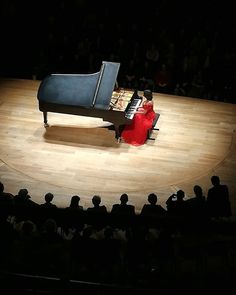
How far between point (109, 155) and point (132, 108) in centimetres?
94

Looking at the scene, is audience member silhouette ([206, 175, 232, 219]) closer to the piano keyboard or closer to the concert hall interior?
the concert hall interior

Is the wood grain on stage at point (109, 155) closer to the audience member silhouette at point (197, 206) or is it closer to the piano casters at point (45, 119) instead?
the piano casters at point (45, 119)

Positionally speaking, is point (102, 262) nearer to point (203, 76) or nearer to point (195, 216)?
point (195, 216)

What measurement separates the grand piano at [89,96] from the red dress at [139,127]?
0.52 ft

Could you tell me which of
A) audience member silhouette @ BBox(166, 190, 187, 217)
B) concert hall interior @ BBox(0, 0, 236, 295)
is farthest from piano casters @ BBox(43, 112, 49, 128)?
audience member silhouette @ BBox(166, 190, 187, 217)

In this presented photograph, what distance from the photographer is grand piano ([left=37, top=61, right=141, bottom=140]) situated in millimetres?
8039

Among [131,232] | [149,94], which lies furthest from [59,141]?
[131,232]

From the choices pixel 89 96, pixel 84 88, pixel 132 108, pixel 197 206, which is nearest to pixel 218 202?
pixel 197 206

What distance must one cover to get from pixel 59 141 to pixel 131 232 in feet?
10.8

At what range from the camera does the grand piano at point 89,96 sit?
8.04m

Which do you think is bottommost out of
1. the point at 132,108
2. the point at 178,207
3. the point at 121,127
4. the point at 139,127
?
the point at 121,127

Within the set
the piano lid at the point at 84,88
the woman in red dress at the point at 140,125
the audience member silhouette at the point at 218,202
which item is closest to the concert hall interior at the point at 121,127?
the piano lid at the point at 84,88

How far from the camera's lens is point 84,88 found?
8148 mm

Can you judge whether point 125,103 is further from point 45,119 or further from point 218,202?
point 218,202
